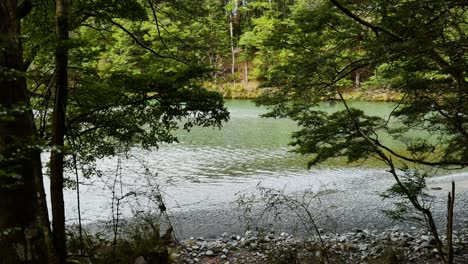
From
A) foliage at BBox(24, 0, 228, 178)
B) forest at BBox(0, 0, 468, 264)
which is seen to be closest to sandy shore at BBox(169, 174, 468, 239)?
forest at BBox(0, 0, 468, 264)

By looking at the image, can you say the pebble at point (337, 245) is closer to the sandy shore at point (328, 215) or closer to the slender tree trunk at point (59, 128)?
the sandy shore at point (328, 215)

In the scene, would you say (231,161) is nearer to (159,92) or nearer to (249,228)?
(249,228)

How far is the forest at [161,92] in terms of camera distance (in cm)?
210

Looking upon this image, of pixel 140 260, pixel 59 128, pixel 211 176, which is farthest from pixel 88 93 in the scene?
pixel 211 176

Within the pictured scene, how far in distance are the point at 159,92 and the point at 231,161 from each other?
341 inches

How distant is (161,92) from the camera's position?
13.1 ft

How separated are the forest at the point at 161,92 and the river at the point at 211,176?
188 cm

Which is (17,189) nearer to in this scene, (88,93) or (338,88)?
(88,93)

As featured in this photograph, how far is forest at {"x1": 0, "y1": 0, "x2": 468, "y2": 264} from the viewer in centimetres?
210

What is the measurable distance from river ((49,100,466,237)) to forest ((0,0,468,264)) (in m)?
1.88

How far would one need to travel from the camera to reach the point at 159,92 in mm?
3996

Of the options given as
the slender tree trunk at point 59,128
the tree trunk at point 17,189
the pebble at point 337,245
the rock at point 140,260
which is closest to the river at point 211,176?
the pebble at point 337,245

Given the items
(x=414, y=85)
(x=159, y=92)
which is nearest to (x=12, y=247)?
(x=159, y=92)

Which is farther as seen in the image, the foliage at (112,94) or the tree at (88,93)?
the foliage at (112,94)
